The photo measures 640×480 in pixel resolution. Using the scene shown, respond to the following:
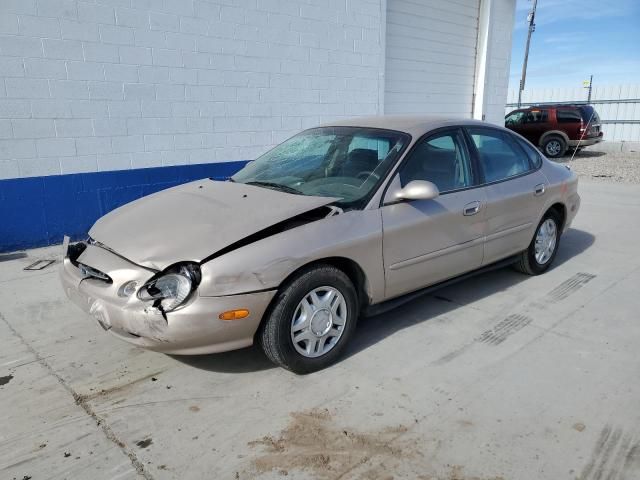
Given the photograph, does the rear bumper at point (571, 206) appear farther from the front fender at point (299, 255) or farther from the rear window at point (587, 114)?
the rear window at point (587, 114)

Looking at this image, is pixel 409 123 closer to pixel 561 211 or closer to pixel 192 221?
pixel 192 221

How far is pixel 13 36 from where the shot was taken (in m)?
5.59

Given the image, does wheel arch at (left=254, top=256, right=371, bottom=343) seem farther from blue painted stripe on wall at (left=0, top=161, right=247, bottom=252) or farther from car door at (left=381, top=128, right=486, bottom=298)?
blue painted stripe on wall at (left=0, top=161, right=247, bottom=252)

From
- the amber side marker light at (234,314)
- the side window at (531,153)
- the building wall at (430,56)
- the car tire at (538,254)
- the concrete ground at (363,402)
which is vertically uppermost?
the building wall at (430,56)

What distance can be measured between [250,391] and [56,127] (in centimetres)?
450

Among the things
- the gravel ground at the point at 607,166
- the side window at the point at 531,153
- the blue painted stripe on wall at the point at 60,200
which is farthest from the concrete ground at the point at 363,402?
the gravel ground at the point at 607,166

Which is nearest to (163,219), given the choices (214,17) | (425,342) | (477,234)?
(425,342)

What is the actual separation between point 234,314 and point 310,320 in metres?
0.51

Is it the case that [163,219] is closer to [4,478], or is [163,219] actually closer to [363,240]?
[363,240]

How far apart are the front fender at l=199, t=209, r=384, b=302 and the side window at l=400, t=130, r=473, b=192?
1.83 ft

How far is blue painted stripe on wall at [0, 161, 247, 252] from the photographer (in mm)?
5910

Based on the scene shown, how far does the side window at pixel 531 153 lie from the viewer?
16.1 ft

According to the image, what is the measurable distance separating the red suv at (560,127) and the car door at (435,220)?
46.6 ft

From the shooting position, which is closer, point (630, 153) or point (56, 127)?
point (56, 127)
